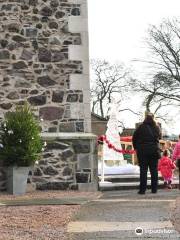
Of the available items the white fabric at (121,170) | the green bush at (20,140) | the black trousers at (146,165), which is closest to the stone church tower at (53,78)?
the green bush at (20,140)

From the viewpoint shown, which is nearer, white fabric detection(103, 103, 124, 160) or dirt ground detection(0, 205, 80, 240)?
dirt ground detection(0, 205, 80, 240)

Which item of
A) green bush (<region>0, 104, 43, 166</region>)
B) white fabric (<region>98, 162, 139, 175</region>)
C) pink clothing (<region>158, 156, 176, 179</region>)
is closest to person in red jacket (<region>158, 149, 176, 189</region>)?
pink clothing (<region>158, 156, 176, 179</region>)

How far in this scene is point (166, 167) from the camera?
13.7 metres

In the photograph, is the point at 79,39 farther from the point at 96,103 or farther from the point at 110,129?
the point at 96,103

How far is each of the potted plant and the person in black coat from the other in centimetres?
212

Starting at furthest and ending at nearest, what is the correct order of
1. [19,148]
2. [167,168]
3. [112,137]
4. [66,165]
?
[112,137] → [167,168] → [66,165] → [19,148]

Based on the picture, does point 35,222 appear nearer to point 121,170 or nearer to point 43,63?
point 43,63

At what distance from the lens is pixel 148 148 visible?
36.6 feet

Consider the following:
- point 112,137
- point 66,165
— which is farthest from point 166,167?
point 112,137

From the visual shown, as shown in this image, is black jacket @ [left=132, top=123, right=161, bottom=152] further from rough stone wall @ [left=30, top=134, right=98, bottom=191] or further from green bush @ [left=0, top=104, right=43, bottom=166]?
green bush @ [left=0, top=104, right=43, bottom=166]

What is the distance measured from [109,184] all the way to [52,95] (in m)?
2.59

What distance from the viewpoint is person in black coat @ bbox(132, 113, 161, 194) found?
11156 mm

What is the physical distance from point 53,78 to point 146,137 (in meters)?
2.59

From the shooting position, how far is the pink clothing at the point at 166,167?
13453 millimetres
